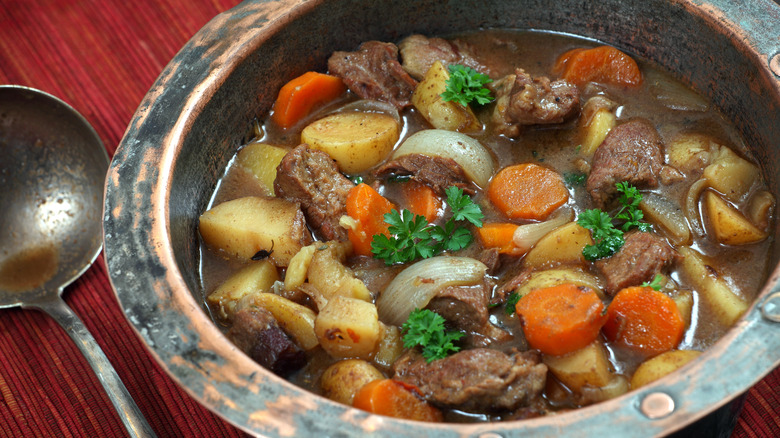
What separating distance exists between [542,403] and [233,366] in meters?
0.95

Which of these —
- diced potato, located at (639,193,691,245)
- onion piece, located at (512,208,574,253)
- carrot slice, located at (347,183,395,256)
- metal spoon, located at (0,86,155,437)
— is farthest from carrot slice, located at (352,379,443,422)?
metal spoon, located at (0,86,155,437)

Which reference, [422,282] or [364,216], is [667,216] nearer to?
[422,282]

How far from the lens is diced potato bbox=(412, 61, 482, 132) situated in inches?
119

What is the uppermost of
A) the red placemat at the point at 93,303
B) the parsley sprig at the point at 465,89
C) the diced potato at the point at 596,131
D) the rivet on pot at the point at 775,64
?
the rivet on pot at the point at 775,64

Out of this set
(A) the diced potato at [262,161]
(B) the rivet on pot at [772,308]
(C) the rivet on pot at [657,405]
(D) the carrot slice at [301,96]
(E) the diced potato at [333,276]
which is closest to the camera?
(C) the rivet on pot at [657,405]

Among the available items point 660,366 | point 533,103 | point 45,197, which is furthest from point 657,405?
point 45,197

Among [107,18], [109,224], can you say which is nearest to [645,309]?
[109,224]

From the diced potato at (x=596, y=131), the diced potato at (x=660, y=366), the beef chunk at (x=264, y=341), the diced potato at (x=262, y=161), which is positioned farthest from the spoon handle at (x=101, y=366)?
the diced potato at (x=596, y=131)

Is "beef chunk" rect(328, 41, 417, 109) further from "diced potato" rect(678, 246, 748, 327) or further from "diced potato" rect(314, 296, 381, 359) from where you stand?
"diced potato" rect(678, 246, 748, 327)

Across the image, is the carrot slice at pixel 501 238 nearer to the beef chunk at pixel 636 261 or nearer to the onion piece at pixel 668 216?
the beef chunk at pixel 636 261

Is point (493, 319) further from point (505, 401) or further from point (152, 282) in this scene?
point (152, 282)

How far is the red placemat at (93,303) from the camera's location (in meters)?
2.85

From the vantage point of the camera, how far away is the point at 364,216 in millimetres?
2684

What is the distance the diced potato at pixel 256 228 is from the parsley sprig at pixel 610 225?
104 cm
